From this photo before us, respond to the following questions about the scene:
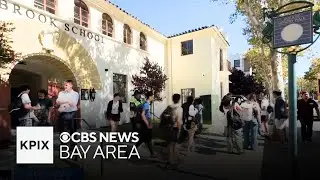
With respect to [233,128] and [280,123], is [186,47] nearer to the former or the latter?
[280,123]

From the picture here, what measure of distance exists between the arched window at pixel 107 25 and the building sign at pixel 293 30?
12.7 meters

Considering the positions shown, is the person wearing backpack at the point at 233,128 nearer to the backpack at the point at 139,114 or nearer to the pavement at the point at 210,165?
the pavement at the point at 210,165

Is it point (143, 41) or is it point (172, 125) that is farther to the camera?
point (143, 41)

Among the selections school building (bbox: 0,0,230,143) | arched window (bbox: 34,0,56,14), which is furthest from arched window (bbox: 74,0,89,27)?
arched window (bbox: 34,0,56,14)

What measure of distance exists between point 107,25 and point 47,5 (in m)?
4.37

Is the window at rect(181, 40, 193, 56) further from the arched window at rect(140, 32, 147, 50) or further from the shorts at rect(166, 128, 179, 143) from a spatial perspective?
the shorts at rect(166, 128, 179, 143)

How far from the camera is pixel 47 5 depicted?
1459cm

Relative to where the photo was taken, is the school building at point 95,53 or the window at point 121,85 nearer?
the school building at point 95,53

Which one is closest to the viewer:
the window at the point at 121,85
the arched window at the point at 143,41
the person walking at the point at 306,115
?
the person walking at the point at 306,115

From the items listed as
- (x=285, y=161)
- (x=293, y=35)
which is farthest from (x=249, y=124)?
(x=293, y=35)

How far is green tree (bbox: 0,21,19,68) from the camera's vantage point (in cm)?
1081

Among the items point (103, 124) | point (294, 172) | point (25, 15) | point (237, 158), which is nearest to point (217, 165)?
point (237, 158)

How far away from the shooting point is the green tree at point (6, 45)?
35.5 ft

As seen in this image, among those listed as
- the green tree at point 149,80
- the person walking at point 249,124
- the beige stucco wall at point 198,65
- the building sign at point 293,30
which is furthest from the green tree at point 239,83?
the building sign at point 293,30
